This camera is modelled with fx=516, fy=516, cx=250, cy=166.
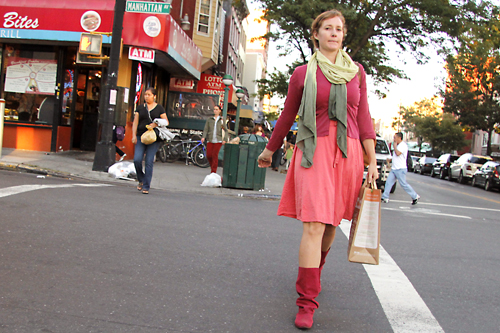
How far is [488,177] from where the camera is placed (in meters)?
24.6

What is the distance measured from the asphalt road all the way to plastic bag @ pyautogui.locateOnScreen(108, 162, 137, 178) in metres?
3.89

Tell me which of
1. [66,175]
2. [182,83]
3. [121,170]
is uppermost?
[182,83]

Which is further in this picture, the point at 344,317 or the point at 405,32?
the point at 405,32

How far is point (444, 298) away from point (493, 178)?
22.2 meters

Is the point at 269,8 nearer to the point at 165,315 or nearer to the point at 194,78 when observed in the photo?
the point at 194,78

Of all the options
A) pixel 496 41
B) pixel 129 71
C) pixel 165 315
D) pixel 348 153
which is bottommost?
pixel 165 315

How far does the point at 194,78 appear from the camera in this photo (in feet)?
70.1

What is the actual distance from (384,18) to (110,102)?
1490 cm

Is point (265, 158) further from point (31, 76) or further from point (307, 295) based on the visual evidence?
point (31, 76)

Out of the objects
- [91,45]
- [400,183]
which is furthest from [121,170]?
[400,183]

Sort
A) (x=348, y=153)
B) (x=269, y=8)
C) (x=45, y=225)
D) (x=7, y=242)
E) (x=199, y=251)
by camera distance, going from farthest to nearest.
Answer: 1. (x=269, y=8)
2. (x=45, y=225)
3. (x=199, y=251)
4. (x=7, y=242)
5. (x=348, y=153)

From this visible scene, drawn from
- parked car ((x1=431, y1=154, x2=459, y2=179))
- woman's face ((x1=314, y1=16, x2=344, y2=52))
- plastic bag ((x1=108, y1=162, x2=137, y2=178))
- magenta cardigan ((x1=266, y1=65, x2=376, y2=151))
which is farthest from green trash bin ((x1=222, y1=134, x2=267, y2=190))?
parked car ((x1=431, y1=154, x2=459, y2=179))

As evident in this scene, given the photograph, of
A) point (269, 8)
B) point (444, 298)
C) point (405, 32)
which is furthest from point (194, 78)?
point (444, 298)

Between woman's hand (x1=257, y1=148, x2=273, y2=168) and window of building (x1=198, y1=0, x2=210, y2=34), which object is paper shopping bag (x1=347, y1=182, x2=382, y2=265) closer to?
woman's hand (x1=257, y1=148, x2=273, y2=168)
